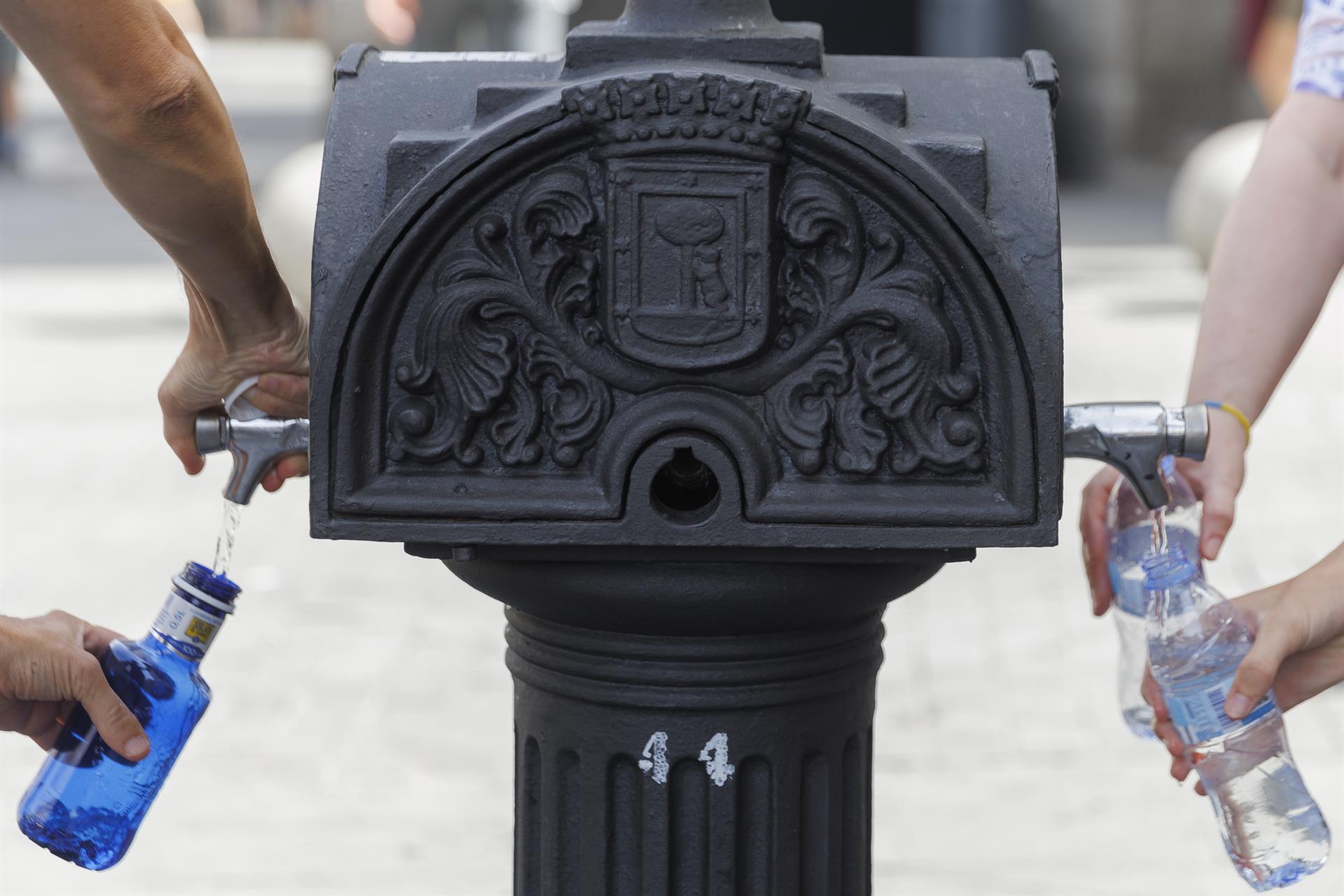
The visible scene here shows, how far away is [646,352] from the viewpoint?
1845 millimetres

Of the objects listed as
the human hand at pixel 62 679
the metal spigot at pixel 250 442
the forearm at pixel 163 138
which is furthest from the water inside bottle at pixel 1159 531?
the human hand at pixel 62 679

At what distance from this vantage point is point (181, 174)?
2.10 metres

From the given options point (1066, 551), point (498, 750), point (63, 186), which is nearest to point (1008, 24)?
point (63, 186)

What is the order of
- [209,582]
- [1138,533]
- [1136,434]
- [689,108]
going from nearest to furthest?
[689,108]
[1136,434]
[209,582]
[1138,533]

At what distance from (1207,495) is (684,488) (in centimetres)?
73

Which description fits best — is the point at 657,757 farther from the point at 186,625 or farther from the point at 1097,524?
the point at 1097,524

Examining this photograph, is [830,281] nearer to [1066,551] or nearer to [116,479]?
[1066,551]

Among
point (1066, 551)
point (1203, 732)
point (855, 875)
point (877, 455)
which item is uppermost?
point (1066, 551)

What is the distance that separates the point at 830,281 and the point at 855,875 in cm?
84

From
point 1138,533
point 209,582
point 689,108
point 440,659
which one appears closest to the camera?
point 689,108

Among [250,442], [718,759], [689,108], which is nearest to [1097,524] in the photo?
[718,759]

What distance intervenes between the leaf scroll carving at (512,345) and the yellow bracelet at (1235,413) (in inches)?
36.4

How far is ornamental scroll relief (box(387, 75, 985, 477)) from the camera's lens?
5.96 feet

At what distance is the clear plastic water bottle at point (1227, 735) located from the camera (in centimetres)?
217
